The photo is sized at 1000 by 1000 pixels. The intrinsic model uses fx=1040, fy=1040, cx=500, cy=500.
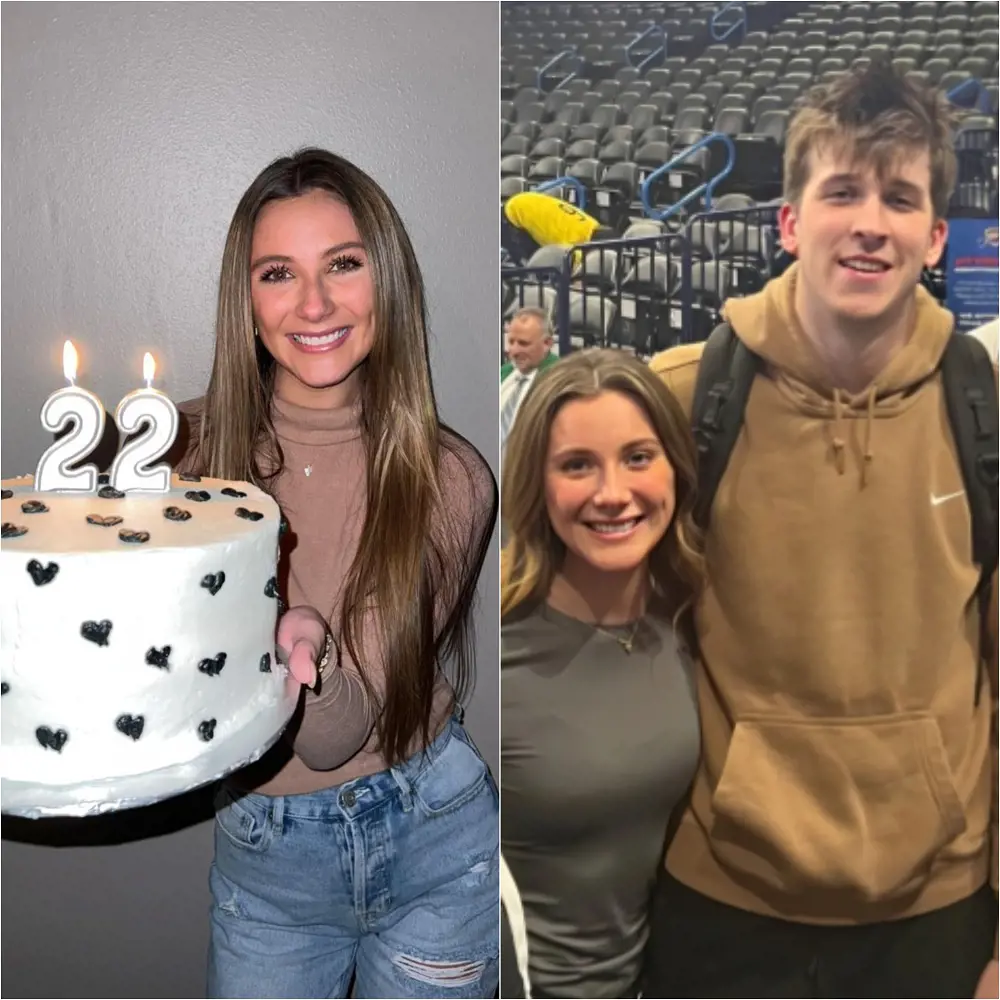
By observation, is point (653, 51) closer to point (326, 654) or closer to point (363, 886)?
point (326, 654)

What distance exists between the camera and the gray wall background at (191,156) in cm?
170

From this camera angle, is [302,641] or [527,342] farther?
[527,342]

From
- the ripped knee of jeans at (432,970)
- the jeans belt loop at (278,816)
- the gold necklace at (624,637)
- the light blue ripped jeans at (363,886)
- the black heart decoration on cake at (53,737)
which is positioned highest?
the black heart decoration on cake at (53,737)

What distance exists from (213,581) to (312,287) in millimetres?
549

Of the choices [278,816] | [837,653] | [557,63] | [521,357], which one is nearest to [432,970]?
[278,816]

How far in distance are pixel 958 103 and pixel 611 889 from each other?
1415 mm

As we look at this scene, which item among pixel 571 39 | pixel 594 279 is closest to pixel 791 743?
pixel 594 279

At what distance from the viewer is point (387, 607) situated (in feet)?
5.00

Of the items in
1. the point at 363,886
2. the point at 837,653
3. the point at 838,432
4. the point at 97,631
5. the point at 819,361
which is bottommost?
the point at 363,886

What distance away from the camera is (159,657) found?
3.59 ft

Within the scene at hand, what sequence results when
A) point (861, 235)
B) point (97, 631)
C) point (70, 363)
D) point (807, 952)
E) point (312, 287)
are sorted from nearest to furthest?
point (97, 631) < point (70, 363) < point (312, 287) < point (861, 235) < point (807, 952)

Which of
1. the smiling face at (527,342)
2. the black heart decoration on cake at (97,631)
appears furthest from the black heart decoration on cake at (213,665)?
the smiling face at (527,342)

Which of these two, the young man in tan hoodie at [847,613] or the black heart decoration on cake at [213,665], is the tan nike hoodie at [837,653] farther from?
the black heart decoration on cake at [213,665]

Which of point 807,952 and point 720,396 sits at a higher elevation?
point 720,396
